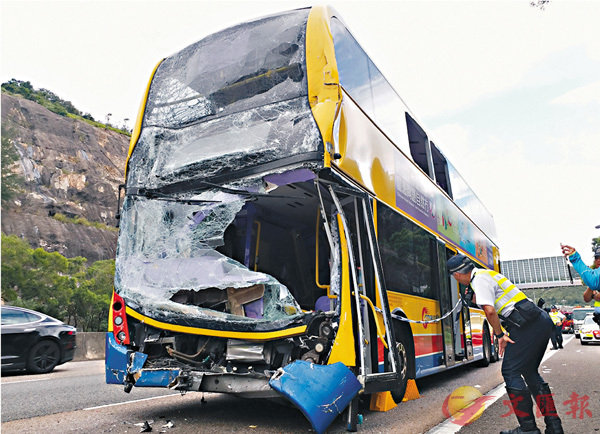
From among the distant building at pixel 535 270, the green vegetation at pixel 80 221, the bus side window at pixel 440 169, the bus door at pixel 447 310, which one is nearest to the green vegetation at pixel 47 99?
the green vegetation at pixel 80 221

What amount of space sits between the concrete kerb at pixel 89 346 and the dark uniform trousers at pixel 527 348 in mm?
14059

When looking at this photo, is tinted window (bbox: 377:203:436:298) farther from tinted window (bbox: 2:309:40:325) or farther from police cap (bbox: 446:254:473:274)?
tinted window (bbox: 2:309:40:325)

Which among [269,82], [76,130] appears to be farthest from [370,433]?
[76,130]

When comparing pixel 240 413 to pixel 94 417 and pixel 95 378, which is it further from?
pixel 95 378

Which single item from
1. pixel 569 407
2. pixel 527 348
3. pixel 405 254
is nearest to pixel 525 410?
pixel 527 348

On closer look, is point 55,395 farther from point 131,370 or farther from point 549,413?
point 549,413

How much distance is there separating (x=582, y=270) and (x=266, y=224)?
11.2 feet

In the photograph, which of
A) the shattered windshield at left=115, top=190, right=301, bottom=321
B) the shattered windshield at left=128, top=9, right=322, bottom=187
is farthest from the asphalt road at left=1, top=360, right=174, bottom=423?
Result: the shattered windshield at left=128, top=9, right=322, bottom=187

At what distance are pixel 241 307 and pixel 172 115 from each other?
2215 millimetres

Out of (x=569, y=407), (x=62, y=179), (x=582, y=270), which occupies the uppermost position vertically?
(x=62, y=179)

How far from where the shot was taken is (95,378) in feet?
31.7

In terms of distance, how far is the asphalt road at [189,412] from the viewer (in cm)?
486

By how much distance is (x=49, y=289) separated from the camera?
27.2 m

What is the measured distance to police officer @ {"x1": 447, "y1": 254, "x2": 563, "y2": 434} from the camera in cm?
419
